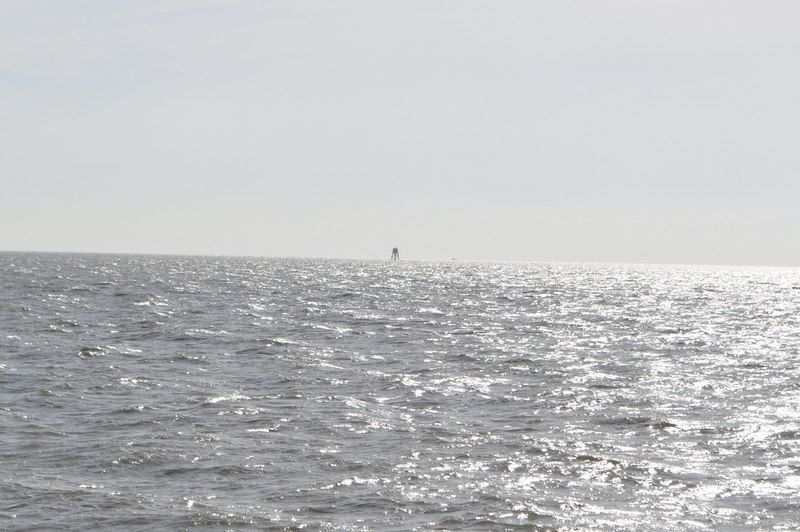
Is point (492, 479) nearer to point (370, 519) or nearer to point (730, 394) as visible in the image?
point (370, 519)

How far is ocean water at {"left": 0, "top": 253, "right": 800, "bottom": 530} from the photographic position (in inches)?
547

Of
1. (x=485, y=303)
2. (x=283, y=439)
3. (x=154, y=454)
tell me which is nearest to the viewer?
(x=154, y=454)

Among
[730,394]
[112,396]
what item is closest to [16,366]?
[112,396]

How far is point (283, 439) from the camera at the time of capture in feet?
60.6

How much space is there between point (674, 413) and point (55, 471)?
13634mm

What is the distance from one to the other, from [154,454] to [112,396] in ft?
21.6

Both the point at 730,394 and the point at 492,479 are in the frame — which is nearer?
the point at 492,479

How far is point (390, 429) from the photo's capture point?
1970cm

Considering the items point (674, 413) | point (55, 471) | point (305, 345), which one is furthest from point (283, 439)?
point (305, 345)

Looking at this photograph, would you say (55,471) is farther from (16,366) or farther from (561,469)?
(16,366)

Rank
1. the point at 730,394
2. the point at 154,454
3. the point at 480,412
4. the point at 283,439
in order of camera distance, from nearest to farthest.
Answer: the point at 154,454 < the point at 283,439 < the point at 480,412 < the point at 730,394

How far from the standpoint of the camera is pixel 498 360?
107ft

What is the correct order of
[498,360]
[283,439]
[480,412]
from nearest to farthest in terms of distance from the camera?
[283,439], [480,412], [498,360]

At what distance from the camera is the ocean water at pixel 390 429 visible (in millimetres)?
13891
